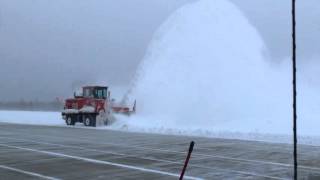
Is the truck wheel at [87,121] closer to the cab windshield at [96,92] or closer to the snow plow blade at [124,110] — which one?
the cab windshield at [96,92]

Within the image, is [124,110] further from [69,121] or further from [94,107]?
[69,121]

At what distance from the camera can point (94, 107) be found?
36375 mm

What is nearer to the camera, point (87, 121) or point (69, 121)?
point (87, 121)

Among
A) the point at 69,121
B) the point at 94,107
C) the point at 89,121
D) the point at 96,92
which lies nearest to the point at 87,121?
the point at 89,121

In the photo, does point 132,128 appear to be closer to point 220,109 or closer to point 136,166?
point 220,109

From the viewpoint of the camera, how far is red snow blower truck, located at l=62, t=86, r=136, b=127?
36.3 metres

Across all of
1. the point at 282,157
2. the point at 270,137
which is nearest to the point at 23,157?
the point at 282,157

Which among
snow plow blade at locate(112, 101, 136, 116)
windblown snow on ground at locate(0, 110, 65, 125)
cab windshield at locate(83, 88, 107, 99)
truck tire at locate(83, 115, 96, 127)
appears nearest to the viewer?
truck tire at locate(83, 115, 96, 127)

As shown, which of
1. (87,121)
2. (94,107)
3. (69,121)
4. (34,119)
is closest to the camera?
(94,107)

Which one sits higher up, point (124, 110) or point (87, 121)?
point (124, 110)

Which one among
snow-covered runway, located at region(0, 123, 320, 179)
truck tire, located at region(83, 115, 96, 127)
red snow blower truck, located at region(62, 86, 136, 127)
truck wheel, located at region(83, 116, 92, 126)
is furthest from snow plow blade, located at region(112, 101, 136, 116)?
snow-covered runway, located at region(0, 123, 320, 179)

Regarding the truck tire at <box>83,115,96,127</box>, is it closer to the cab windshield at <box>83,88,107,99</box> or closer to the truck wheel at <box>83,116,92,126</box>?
the truck wheel at <box>83,116,92,126</box>

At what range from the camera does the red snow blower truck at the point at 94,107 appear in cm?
3631

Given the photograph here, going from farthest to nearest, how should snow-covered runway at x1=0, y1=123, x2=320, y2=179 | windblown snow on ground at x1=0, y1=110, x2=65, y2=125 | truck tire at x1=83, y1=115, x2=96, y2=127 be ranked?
windblown snow on ground at x1=0, y1=110, x2=65, y2=125 < truck tire at x1=83, y1=115, x2=96, y2=127 < snow-covered runway at x1=0, y1=123, x2=320, y2=179
